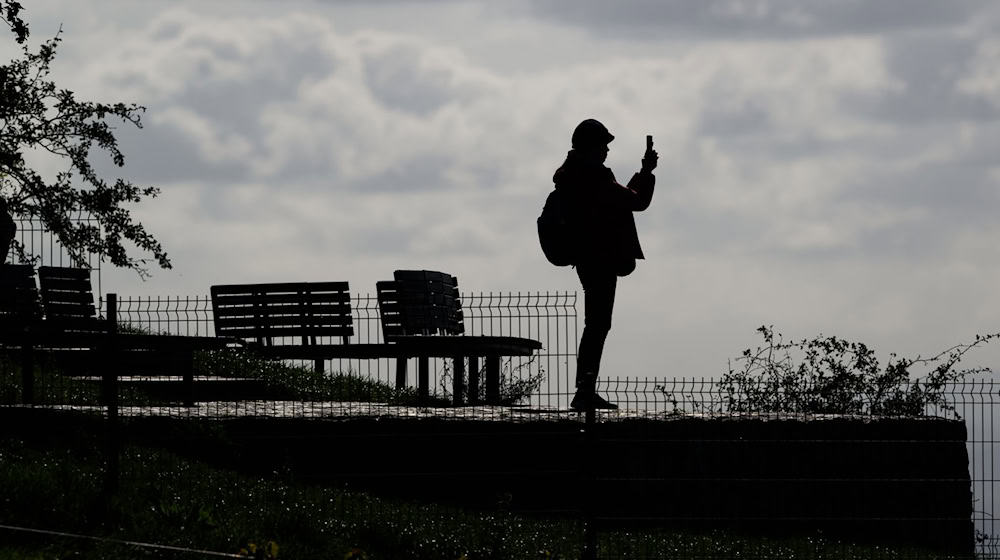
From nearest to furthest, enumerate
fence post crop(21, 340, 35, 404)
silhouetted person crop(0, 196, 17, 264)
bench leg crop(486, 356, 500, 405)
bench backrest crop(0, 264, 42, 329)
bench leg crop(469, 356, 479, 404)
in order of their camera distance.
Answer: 1. fence post crop(21, 340, 35, 404)
2. bench backrest crop(0, 264, 42, 329)
3. silhouetted person crop(0, 196, 17, 264)
4. bench leg crop(486, 356, 500, 405)
5. bench leg crop(469, 356, 479, 404)

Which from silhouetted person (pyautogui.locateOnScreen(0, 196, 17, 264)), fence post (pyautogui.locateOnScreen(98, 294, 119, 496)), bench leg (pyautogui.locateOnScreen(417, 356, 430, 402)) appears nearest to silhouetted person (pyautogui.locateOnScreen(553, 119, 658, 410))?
bench leg (pyautogui.locateOnScreen(417, 356, 430, 402))

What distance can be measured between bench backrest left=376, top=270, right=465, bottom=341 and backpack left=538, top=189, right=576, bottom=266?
13.7 feet

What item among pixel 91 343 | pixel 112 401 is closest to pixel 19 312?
pixel 91 343

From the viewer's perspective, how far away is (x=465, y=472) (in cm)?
1228

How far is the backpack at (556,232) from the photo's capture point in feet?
40.7

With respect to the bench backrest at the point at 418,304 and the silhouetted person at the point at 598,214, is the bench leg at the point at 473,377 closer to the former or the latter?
the bench backrest at the point at 418,304

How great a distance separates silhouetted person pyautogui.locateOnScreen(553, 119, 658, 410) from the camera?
1233 cm

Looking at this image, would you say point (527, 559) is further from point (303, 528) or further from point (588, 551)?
point (303, 528)

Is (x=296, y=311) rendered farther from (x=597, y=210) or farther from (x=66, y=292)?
(x=597, y=210)

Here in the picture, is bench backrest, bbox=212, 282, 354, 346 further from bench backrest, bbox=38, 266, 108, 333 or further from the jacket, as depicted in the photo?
the jacket

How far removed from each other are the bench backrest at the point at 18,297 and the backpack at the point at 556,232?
16.7ft

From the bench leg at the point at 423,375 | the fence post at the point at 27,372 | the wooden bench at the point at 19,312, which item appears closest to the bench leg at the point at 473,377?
the bench leg at the point at 423,375

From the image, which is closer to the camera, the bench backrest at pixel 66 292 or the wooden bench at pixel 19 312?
the wooden bench at pixel 19 312

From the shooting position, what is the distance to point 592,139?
1235 cm
